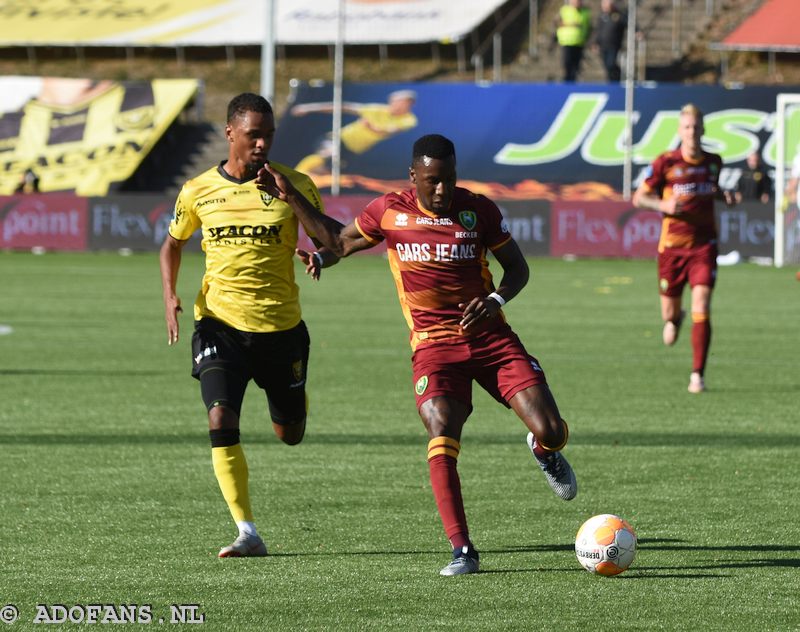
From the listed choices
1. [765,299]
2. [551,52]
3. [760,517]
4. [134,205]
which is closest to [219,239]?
[760,517]

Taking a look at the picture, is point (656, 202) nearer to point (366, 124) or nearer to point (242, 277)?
point (242, 277)

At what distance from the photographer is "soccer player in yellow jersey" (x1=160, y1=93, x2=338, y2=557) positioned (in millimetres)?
7883

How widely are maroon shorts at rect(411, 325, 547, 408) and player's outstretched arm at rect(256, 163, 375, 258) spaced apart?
61cm

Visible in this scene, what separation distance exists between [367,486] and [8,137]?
37195 mm

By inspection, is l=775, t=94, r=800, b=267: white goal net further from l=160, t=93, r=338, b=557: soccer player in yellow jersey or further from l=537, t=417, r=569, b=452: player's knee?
l=537, t=417, r=569, b=452: player's knee

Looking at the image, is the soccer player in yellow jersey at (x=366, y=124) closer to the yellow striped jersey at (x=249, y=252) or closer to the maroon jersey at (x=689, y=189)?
the maroon jersey at (x=689, y=189)

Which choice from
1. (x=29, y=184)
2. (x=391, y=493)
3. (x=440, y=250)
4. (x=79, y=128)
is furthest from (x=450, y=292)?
(x=79, y=128)

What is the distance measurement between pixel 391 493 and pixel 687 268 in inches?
238

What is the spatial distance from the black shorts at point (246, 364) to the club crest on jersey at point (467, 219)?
119cm

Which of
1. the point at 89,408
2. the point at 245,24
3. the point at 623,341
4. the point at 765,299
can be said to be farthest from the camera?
the point at 245,24

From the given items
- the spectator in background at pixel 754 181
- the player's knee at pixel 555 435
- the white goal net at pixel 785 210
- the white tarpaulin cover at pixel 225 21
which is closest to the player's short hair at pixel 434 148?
the player's knee at pixel 555 435

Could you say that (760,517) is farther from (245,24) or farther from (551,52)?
(245,24)

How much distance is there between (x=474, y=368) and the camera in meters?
7.55

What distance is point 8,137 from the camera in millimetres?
44750
